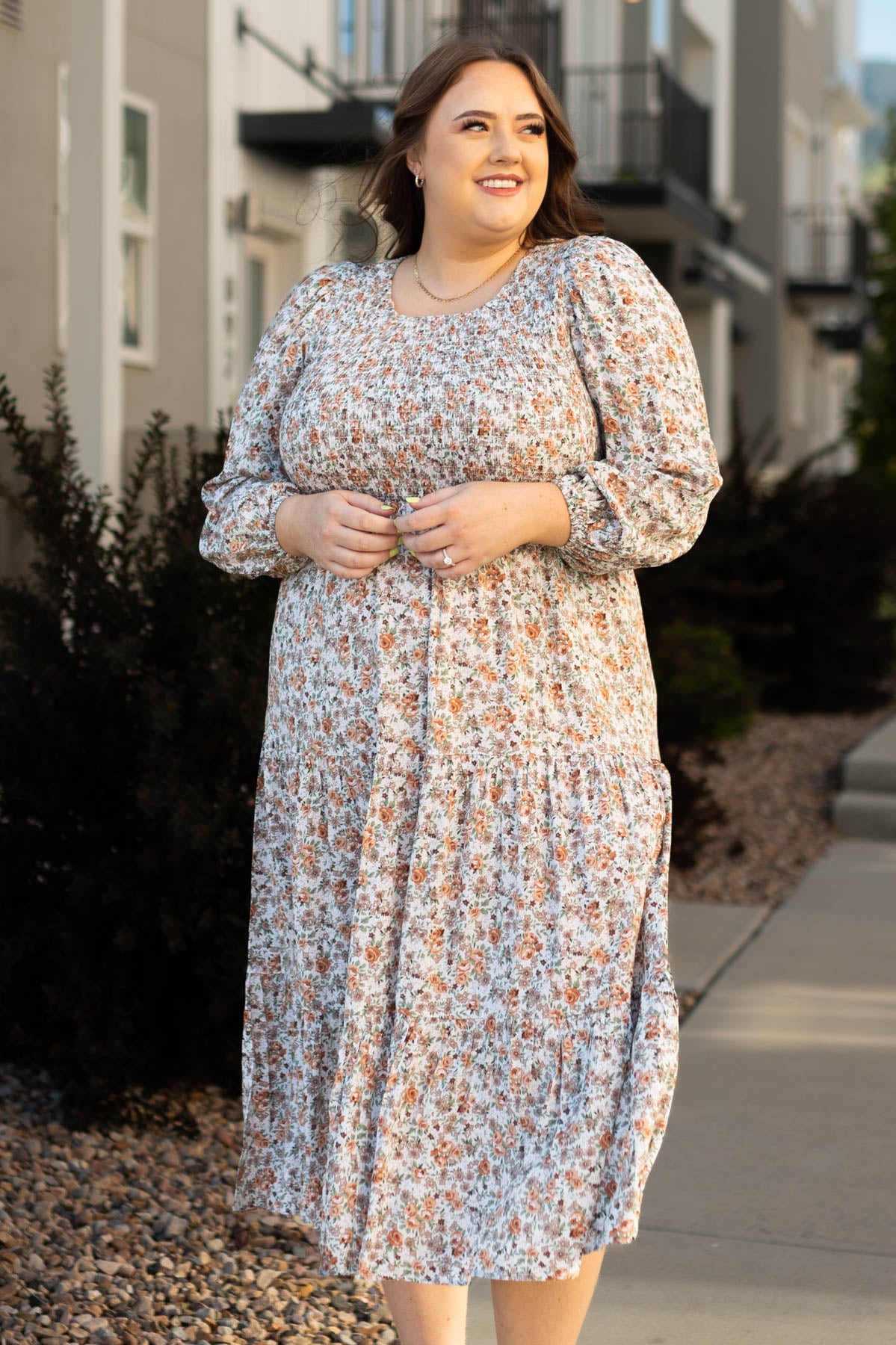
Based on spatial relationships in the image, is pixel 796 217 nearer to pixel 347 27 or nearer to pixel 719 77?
pixel 719 77

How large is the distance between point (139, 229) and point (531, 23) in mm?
6299

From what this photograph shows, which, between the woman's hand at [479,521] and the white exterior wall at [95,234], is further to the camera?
the white exterior wall at [95,234]

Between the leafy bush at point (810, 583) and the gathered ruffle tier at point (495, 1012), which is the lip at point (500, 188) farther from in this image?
the leafy bush at point (810, 583)

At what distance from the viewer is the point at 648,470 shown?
2160 mm

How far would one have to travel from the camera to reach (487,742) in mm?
2178

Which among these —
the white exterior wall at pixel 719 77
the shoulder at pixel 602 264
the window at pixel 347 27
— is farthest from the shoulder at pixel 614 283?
the white exterior wall at pixel 719 77

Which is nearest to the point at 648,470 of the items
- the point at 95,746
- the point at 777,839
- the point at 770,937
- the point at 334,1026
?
the point at 334,1026

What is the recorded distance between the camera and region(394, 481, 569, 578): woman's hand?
210cm

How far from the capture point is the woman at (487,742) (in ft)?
6.99

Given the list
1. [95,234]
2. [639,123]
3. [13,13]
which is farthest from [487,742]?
[639,123]

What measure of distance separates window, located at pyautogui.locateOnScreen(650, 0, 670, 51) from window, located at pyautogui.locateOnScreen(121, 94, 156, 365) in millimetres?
8874

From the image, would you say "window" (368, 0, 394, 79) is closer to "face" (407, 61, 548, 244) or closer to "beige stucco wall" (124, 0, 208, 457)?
"beige stucco wall" (124, 0, 208, 457)

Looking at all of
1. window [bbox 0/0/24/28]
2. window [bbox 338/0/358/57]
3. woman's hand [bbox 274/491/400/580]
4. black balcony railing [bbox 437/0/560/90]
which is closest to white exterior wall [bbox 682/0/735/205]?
black balcony railing [bbox 437/0/560/90]

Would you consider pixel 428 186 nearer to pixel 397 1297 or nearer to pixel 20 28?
pixel 397 1297
